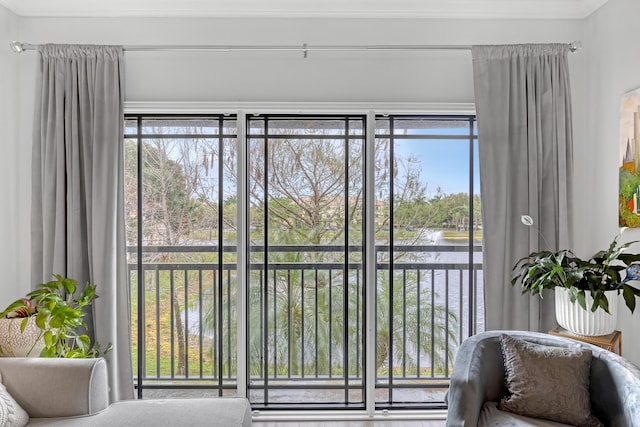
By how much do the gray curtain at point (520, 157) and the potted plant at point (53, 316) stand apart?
2386 millimetres

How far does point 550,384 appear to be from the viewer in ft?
6.35

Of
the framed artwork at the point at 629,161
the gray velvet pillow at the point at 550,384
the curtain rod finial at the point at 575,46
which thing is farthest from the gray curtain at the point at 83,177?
the framed artwork at the point at 629,161

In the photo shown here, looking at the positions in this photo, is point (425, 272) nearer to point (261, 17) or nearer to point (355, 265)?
point (355, 265)

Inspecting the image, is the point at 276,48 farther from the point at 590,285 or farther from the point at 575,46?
the point at 590,285

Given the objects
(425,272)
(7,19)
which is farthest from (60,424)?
(7,19)

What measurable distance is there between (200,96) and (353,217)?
4.14 ft

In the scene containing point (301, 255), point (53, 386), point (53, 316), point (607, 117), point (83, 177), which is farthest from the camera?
point (301, 255)

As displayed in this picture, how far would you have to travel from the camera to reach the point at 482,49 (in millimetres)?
2674

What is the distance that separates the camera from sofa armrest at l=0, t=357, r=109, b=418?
2.00 m

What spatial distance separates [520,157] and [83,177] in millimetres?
2688

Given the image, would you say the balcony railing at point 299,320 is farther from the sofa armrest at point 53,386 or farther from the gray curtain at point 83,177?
the sofa armrest at point 53,386

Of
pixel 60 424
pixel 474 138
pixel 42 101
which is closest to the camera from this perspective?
pixel 60 424

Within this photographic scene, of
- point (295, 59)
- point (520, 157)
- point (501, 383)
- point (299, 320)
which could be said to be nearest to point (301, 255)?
point (299, 320)

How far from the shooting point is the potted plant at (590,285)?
2062 mm
